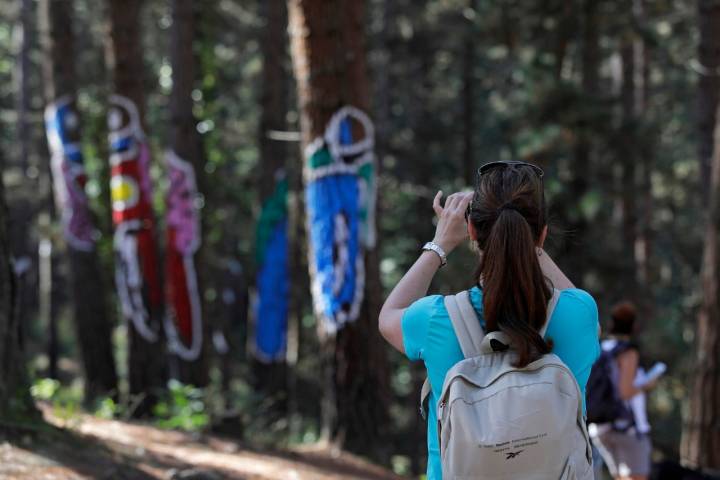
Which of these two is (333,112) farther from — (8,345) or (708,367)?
(708,367)

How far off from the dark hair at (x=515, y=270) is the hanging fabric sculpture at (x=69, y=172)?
1195cm

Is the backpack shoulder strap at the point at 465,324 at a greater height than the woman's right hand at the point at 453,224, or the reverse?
the woman's right hand at the point at 453,224

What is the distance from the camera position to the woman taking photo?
8.69 ft

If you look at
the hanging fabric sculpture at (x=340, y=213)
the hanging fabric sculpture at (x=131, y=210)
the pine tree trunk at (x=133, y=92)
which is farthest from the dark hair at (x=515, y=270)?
the hanging fabric sculpture at (x=131, y=210)

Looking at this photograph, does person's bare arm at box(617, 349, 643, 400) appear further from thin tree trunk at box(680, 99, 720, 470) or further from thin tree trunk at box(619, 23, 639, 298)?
thin tree trunk at box(619, 23, 639, 298)

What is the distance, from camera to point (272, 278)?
1753 centimetres

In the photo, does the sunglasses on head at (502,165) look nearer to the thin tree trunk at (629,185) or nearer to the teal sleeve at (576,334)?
the teal sleeve at (576,334)

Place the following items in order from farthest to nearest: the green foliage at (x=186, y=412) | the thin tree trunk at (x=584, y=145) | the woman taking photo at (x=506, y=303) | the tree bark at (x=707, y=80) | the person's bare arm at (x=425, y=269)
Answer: the thin tree trunk at (x=584, y=145) → the tree bark at (x=707, y=80) → the green foliage at (x=186, y=412) → the person's bare arm at (x=425, y=269) → the woman taking photo at (x=506, y=303)

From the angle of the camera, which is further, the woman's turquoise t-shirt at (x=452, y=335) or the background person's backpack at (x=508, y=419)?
the woman's turquoise t-shirt at (x=452, y=335)

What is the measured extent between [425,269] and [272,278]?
14.7m

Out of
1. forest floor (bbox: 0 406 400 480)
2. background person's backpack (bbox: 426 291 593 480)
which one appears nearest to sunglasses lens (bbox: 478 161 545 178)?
background person's backpack (bbox: 426 291 593 480)

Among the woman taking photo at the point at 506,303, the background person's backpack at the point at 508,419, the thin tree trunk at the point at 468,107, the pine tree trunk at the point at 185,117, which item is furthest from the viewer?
the thin tree trunk at the point at 468,107

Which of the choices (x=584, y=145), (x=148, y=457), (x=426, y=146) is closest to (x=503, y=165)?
(x=148, y=457)

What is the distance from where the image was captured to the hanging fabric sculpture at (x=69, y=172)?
13750 millimetres
